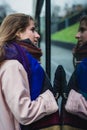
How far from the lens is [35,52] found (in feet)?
6.17

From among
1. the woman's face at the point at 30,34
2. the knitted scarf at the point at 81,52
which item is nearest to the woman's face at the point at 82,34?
the knitted scarf at the point at 81,52

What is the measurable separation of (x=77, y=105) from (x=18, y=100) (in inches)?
11.7

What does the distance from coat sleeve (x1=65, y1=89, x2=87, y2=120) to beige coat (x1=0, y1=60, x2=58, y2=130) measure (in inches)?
3.0

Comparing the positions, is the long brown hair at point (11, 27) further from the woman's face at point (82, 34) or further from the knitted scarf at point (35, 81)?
the woman's face at point (82, 34)

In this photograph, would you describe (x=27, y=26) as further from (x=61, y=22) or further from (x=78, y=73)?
(x=61, y=22)

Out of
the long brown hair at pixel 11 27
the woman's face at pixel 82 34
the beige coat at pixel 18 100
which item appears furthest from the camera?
the woman's face at pixel 82 34

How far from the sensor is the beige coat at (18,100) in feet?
5.61

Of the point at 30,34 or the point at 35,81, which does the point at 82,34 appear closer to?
the point at 30,34

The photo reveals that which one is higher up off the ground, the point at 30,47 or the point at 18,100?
the point at 30,47

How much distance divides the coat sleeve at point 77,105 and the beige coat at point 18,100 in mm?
76

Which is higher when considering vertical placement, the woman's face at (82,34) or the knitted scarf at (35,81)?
the woman's face at (82,34)

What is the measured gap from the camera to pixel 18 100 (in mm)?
1702

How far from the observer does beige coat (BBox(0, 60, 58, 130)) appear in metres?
1.71

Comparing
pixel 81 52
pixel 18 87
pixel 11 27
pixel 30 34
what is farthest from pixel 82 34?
pixel 18 87
